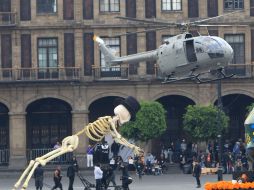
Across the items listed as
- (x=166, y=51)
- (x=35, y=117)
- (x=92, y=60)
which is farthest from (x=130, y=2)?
(x=166, y=51)

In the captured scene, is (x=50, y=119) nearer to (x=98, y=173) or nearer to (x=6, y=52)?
(x=6, y=52)

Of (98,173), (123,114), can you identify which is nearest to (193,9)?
(98,173)

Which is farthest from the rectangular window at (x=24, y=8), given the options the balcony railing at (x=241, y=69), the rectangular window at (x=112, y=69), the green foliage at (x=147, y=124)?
the green foliage at (x=147, y=124)

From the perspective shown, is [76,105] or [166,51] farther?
[76,105]

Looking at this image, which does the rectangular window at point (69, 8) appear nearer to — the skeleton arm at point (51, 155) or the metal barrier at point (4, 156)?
the metal barrier at point (4, 156)

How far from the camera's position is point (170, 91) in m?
73.0

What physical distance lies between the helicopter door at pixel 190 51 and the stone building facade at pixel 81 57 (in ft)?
98.1

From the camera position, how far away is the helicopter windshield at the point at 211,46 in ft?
137

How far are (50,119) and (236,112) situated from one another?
12.2m

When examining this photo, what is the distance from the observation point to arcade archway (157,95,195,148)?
75125 millimetres

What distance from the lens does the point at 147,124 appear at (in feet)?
224

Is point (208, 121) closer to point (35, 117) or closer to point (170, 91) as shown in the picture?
point (170, 91)

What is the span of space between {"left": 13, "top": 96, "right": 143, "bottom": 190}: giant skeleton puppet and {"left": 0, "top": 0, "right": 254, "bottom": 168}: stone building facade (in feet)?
134

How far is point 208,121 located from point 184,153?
8.43 feet
